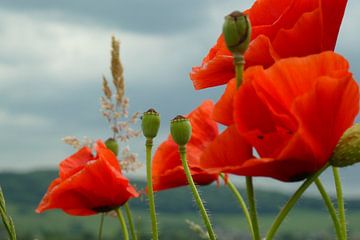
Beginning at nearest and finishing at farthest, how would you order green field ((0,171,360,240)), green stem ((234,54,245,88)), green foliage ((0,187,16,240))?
green stem ((234,54,245,88))
green foliage ((0,187,16,240))
green field ((0,171,360,240))

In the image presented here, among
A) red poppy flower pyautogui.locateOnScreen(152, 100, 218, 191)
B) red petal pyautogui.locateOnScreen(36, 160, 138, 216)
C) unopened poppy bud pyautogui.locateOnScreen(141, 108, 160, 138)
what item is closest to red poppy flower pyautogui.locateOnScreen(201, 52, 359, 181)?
unopened poppy bud pyautogui.locateOnScreen(141, 108, 160, 138)

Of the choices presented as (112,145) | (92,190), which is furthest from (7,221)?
(112,145)

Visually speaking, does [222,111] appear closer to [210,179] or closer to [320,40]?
[320,40]

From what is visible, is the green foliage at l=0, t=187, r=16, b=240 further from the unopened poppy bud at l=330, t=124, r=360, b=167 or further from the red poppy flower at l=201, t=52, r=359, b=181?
the unopened poppy bud at l=330, t=124, r=360, b=167

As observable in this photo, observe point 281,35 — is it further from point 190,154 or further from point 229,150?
point 190,154

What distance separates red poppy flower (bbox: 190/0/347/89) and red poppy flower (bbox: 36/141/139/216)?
2.41ft

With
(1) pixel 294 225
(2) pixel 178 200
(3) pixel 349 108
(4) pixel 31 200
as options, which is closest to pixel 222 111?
(3) pixel 349 108

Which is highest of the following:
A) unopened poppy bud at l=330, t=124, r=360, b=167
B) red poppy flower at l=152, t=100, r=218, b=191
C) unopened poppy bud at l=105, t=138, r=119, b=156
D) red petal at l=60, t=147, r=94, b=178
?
unopened poppy bud at l=330, t=124, r=360, b=167

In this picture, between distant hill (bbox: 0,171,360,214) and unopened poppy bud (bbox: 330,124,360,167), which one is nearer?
unopened poppy bud (bbox: 330,124,360,167)

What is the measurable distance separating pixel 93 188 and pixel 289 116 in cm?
107

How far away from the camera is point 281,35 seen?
3.71 feet

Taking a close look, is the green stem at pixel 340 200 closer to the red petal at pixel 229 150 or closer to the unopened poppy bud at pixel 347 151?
the unopened poppy bud at pixel 347 151

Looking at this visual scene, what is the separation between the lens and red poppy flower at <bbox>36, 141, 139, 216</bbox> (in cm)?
194

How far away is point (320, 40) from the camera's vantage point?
1163 millimetres
